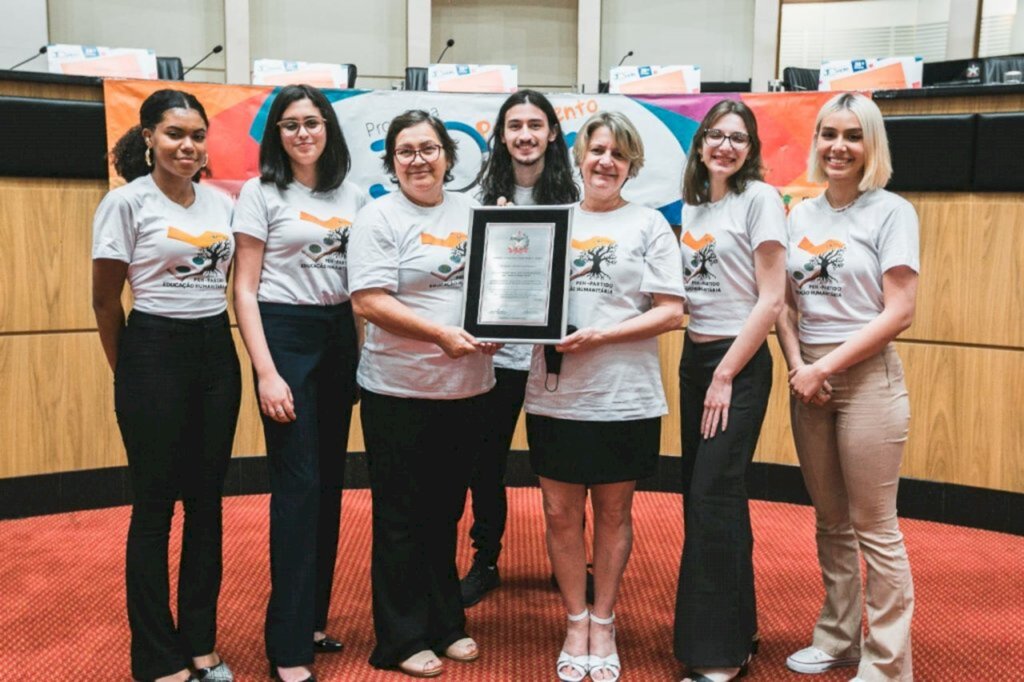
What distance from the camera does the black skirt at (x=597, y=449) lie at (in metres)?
2.16

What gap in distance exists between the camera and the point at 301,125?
2.14 metres

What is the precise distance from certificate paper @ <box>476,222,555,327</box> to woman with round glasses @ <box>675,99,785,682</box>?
0.40 meters

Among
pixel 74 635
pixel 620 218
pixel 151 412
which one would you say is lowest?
pixel 74 635

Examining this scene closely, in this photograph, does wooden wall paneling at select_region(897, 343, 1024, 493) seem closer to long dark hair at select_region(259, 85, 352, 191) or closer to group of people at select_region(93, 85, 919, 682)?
group of people at select_region(93, 85, 919, 682)

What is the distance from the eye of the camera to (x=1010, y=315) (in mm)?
3604

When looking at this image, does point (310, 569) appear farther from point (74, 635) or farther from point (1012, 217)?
point (1012, 217)

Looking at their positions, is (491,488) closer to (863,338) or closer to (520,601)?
(520,601)

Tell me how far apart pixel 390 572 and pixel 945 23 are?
315 inches

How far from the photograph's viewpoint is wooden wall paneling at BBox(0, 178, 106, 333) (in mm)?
3574

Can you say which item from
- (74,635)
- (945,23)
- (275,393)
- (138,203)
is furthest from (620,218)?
(945,23)

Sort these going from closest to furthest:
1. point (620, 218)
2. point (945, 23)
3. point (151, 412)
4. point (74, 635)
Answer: point (151, 412) < point (620, 218) < point (74, 635) < point (945, 23)

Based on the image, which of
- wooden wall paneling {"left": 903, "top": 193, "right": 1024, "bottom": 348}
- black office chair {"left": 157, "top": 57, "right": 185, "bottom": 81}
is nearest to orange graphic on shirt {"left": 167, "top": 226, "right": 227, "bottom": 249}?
wooden wall paneling {"left": 903, "top": 193, "right": 1024, "bottom": 348}

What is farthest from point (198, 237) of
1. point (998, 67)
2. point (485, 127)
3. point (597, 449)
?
point (998, 67)

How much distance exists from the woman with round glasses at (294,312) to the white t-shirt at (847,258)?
3.80ft
